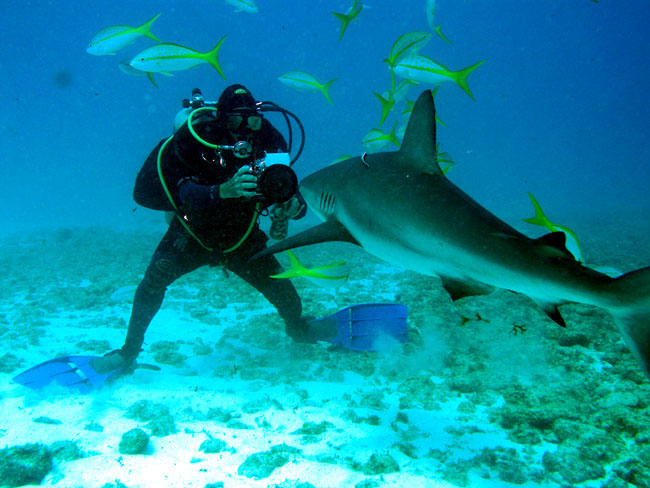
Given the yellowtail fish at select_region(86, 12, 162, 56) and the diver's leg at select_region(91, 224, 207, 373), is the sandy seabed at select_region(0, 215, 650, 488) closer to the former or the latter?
the diver's leg at select_region(91, 224, 207, 373)

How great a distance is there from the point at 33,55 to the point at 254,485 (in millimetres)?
97989

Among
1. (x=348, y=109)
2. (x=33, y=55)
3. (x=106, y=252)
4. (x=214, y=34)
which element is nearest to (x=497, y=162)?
(x=348, y=109)

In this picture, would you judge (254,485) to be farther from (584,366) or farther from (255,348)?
(584,366)

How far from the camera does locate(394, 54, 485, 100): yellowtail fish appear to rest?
4.58 m

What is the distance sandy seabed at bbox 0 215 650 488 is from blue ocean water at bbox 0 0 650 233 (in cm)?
6851

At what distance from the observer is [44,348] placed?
16.6ft

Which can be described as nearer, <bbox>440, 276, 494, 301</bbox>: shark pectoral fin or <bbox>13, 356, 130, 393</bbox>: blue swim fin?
<bbox>440, 276, 494, 301</bbox>: shark pectoral fin

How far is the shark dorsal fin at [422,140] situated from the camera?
1.81 m

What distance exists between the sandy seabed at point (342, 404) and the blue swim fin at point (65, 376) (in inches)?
4.0

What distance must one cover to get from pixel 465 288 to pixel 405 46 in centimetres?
461

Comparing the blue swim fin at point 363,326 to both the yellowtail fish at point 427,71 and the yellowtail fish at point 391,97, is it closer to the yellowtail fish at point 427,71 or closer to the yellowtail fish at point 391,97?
the yellowtail fish at point 391,97

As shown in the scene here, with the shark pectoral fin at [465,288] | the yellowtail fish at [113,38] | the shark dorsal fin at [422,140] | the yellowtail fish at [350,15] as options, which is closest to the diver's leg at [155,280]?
the shark dorsal fin at [422,140]

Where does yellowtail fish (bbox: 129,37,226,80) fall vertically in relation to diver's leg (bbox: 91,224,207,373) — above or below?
above

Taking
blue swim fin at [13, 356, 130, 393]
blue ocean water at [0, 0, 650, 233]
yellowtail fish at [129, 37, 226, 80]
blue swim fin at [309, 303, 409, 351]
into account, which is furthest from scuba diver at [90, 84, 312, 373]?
blue ocean water at [0, 0, 650, 233]
